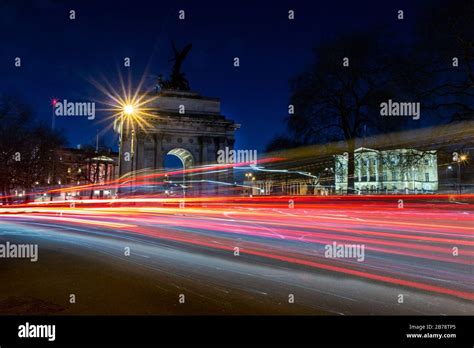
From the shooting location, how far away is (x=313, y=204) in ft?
70.7

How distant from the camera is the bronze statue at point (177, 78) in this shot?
Answer: 145ft

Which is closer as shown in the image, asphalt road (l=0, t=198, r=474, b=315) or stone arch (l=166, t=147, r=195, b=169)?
asphalt road (l=0, t=198, r=474, b=315)

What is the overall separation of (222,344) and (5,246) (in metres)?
9.07

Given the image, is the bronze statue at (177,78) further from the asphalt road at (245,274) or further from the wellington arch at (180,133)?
the asphalt road at (245,274)

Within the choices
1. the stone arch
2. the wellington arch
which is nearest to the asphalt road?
the wellington arch

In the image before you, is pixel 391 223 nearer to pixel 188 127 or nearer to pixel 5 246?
pixel 5 246

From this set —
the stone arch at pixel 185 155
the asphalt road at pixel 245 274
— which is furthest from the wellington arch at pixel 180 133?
the asphalt road at pixel 245 274

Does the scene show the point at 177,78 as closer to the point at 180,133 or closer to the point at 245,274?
the point at 180,133

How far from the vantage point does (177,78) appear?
4494cm

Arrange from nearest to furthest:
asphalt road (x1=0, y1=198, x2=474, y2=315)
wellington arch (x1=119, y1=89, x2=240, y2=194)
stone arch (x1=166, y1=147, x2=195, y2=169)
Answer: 1. asphalt road (x1=0, y1=198, x2=474, y2=315)
2. wellington arch (x1=119, y1=89, x2=240, y2=194)
3. stone arch (x1=166, y1=147, x2=195, y2=169)

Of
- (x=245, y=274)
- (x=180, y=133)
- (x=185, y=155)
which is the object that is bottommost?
(x=245, y=274)

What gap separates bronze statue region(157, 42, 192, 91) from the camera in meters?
44.2

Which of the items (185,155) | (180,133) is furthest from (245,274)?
(185,155)

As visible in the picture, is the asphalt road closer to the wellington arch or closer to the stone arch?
the wellington arch
